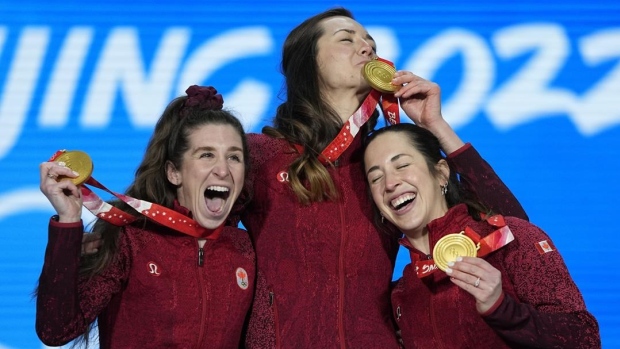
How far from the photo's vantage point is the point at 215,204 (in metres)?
3.26

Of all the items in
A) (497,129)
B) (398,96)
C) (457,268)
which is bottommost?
(457,268)

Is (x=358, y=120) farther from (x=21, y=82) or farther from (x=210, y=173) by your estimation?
(x=21, y=82)

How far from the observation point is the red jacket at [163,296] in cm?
300

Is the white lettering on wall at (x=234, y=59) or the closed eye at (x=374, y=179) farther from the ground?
the white lettering on wall at (x=234, y=59)

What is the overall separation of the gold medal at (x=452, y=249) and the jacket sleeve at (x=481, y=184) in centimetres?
45

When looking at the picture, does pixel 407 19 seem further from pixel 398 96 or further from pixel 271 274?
pixel 271 274

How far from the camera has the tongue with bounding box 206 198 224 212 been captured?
10.7 ft

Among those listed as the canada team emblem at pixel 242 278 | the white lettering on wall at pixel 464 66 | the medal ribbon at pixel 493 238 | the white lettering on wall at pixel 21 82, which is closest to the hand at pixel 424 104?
the medal ribbon at pixel 493 238

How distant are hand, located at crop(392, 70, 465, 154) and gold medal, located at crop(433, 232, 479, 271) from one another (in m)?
0.62

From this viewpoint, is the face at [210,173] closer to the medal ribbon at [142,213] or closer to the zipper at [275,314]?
the medal ribbon at [142,213]

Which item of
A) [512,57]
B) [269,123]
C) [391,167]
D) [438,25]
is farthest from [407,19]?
[391,167]

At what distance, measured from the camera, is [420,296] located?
306cm

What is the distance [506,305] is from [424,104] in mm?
1024

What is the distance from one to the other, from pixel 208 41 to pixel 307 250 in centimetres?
190
